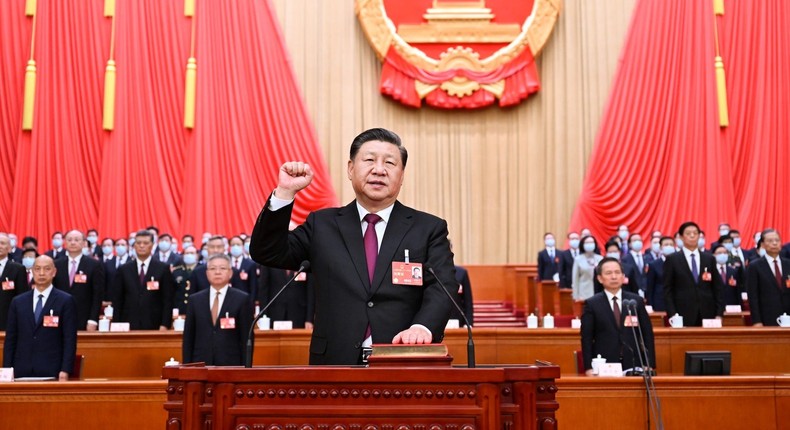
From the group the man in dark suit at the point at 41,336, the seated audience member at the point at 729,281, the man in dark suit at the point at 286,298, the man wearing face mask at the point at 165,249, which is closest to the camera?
the man in dark suit at the point at 41,336

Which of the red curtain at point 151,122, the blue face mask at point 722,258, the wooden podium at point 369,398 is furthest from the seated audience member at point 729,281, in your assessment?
the wooden podium at point 369,398

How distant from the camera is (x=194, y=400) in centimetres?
167

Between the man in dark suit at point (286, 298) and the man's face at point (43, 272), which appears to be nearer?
the man's face at point (43, 272)

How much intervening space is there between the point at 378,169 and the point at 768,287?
535 centimetres

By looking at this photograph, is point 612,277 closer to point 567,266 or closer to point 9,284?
point 567,266

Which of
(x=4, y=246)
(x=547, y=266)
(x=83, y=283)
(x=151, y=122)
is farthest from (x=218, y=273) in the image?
(x=151, y=122)

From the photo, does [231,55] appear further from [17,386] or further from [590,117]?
[17,386]

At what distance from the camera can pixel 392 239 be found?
225 centimetres

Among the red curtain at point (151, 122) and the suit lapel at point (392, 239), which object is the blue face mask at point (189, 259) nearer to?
the red curtain at point (151, 122)

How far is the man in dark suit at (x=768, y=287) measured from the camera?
6555 millimetres

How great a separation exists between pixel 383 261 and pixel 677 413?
7.46ft

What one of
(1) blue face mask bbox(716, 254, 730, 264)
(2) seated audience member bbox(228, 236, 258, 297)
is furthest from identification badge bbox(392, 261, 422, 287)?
(1) blue face mask bbox(716, 254, 730, 264)

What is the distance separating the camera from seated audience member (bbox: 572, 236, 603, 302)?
8562 millimetres

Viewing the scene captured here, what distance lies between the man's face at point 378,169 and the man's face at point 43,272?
3.56 m
